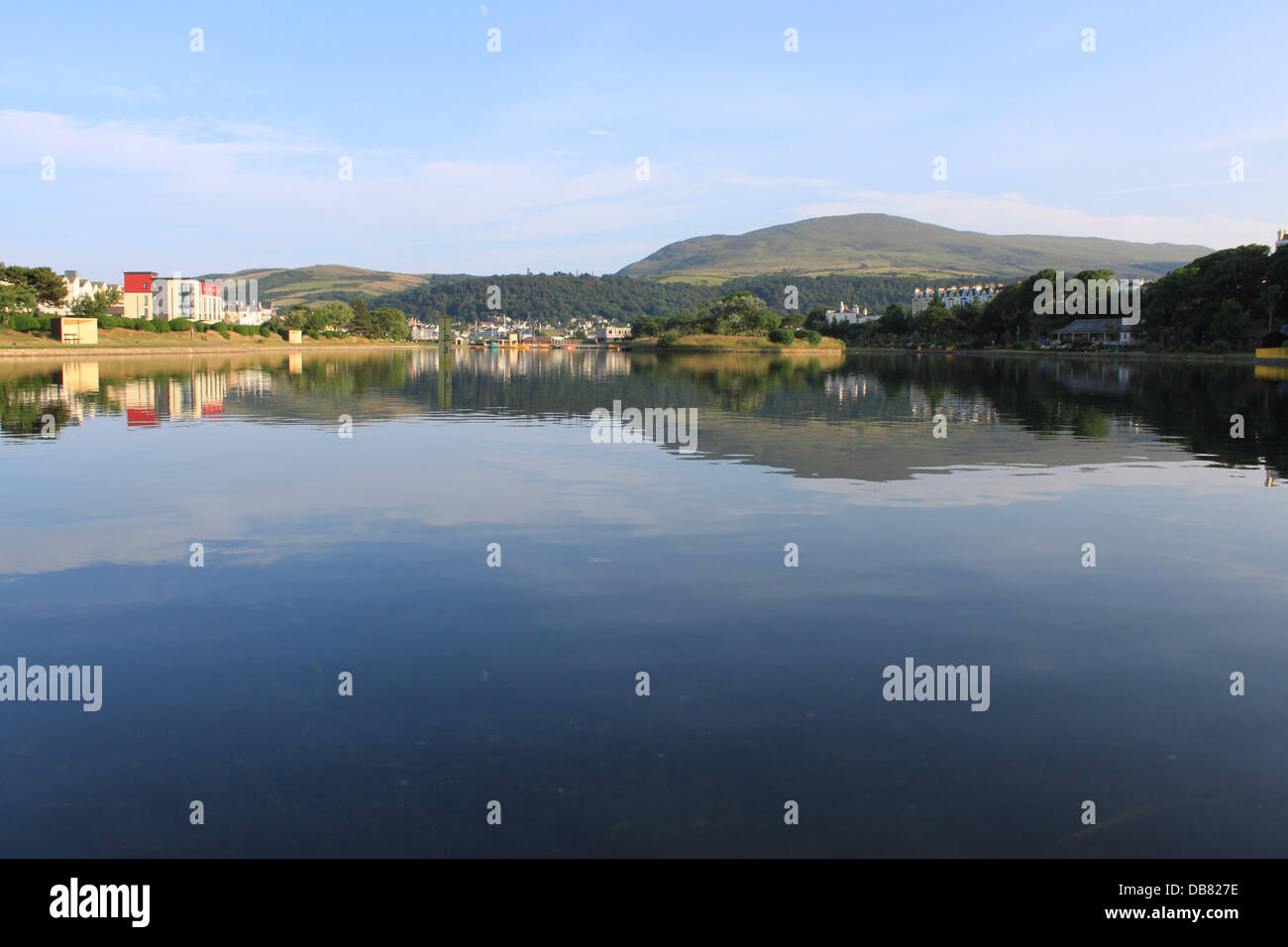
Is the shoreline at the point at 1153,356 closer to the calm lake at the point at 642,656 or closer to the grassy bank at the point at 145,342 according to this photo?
the calm lake at the point at 642,656

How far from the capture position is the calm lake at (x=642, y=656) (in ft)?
19.2

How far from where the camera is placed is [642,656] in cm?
865

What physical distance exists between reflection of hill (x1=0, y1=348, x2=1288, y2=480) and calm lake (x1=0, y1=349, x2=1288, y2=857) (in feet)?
9.07

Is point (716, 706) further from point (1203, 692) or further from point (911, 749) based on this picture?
point (1203, 692)

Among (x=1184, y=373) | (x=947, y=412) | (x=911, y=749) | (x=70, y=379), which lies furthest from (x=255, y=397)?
(x=1184, y=373)

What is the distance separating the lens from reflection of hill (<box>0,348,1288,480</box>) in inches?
926

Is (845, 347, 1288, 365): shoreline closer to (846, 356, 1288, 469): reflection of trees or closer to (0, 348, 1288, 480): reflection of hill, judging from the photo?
(846, 356, 1288, 469): reflection of trees

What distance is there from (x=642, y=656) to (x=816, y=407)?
29.9m

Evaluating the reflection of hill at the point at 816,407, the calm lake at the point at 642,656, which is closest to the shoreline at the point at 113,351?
the reflection of hill at the point at 816,407

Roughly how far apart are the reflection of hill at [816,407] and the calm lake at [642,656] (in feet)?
9.07

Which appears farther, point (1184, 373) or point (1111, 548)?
point (1184, 373)

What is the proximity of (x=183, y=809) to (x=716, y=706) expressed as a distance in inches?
149

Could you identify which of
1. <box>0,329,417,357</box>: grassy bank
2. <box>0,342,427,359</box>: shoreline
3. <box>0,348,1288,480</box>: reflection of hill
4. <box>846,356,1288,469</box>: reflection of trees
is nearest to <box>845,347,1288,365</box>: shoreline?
<box>846,356,1288,469</box>: reflection of trees
